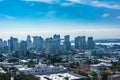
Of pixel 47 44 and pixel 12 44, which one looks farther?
pixel 12 44

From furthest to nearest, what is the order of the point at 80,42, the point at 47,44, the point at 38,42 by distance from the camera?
the point at 80,42 → the point at 38,42 → the point at 47,44

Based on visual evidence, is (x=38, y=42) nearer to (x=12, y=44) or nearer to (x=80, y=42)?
(x=12, y=44)

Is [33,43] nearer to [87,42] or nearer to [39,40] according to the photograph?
[39,40]

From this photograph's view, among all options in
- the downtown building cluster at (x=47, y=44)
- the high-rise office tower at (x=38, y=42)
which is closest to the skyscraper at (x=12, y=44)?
the downtown building cluster at (x=47, y=44)

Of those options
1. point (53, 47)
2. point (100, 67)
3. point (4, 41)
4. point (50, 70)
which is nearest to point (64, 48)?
point (53, 47)

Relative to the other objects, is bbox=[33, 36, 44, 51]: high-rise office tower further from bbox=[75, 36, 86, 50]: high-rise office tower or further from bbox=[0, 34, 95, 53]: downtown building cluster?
bbox=[75, 36, 86, 50]: high-rise office tower

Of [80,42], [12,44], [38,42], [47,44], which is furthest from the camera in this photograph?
[80,42]

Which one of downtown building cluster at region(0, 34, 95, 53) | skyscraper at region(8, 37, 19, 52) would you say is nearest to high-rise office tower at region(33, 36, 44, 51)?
downtown building cluster at region(0, 34, 95, 53)

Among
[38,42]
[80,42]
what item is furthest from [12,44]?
[80,42]
